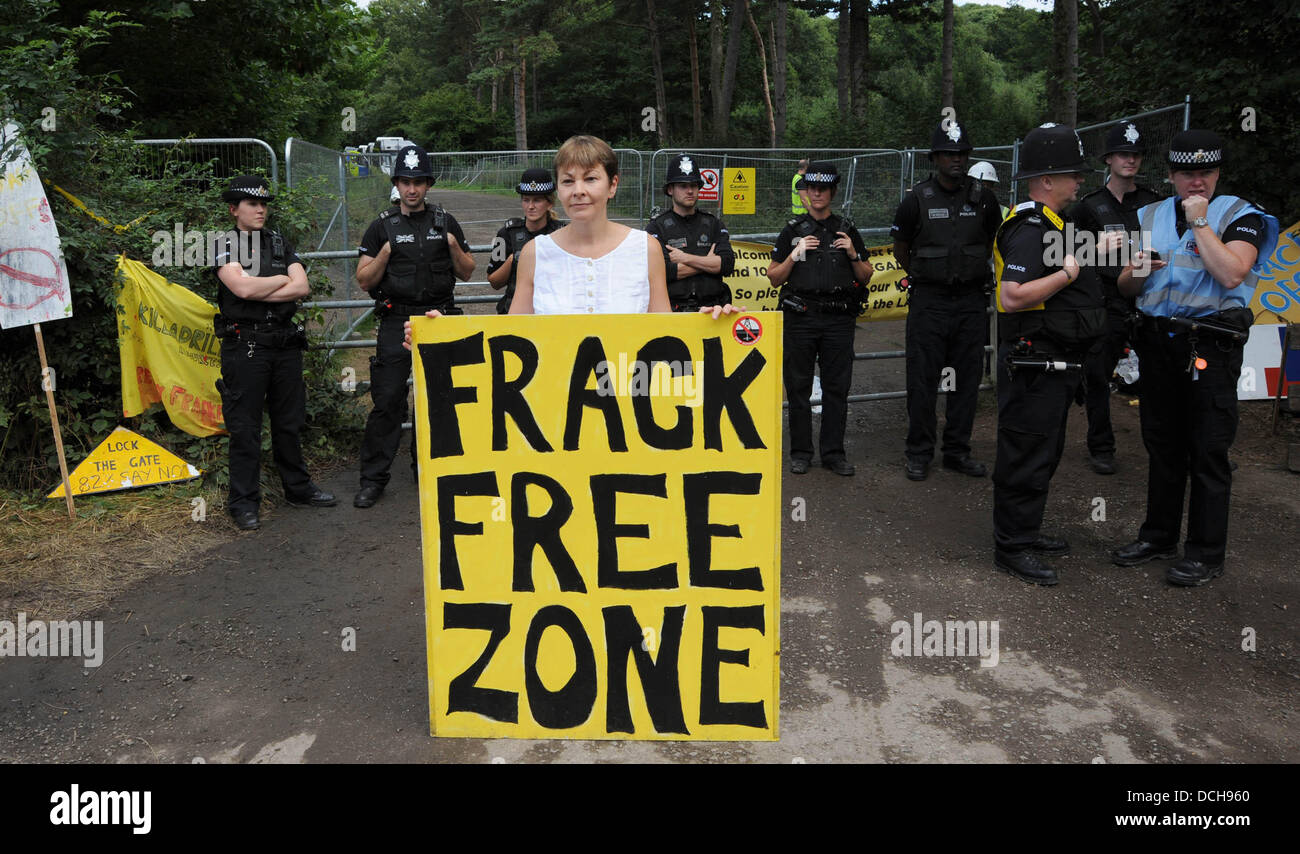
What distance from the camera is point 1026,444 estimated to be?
210 inches

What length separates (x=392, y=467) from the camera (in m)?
7.68

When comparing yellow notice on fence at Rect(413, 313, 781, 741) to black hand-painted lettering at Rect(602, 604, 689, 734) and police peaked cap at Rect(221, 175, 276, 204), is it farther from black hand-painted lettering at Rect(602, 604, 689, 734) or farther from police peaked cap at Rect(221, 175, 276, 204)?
police peaked cap at Rect(221, 175, 276, 204)

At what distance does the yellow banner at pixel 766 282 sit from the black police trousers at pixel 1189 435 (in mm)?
3362

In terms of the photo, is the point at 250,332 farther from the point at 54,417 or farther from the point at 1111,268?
the point at 1111,268

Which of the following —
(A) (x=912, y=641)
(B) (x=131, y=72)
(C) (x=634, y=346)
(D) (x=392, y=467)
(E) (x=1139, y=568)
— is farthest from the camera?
(B) (x=131, y=72)

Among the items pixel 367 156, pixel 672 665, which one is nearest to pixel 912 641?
pixel 672 665

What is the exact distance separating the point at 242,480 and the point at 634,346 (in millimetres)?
3953

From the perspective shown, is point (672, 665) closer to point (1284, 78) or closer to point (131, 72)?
point (1284, 78)

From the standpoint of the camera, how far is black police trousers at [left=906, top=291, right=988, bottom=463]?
7141 mm

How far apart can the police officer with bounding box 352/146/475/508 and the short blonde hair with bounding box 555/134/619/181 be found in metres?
3.52

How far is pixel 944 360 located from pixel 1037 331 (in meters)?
2.12

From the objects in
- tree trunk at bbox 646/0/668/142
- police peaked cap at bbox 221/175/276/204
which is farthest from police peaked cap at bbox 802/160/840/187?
tree trunk at bbox 646/0/668/142

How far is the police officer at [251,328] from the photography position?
6.17 meters

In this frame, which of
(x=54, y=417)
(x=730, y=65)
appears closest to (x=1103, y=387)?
(x=54, y=417)
